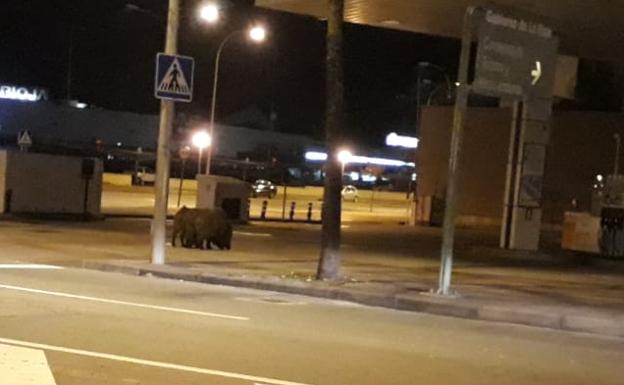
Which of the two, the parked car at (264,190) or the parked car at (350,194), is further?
the parked car at (350,194)

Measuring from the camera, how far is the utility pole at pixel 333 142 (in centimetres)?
1944

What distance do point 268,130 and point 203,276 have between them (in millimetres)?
103204

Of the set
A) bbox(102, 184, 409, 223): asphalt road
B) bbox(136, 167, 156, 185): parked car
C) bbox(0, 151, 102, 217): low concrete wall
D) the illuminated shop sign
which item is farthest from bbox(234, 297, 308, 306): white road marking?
the illuminated shop sign

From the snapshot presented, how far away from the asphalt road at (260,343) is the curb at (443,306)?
55 centimetres

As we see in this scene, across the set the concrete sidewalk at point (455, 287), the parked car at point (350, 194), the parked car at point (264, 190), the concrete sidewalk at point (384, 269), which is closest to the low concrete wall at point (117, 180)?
the parked car at point (264, 190)

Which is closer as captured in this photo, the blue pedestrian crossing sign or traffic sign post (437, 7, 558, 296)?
traffic sign post (437, 7, 558, 296)

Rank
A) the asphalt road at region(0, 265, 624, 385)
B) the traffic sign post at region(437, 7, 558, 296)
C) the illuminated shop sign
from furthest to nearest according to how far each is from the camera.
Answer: the illuminated shop sign < the traffic sign post at region(437, 7, 558, 296) < the asphalt road at region(0, 265, 624, 385)

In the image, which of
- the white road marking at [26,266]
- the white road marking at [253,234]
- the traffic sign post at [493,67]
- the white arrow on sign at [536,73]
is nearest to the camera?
the traffic sign post at [493,67]

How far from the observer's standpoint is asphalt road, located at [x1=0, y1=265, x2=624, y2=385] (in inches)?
403

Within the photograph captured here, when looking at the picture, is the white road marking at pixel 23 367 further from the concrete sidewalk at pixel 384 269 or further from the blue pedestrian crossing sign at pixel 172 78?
the blue pedestrian crossing sign at pixel 172 78

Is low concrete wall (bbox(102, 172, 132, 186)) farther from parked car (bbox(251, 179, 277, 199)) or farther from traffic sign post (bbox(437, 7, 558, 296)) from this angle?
traffic sign post (bbox(437, 7, 558, 296))

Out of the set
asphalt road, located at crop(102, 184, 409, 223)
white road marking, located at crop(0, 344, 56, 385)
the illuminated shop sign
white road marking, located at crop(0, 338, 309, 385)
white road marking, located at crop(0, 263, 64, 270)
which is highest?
the illuminated shop sign

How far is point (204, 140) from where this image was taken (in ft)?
166

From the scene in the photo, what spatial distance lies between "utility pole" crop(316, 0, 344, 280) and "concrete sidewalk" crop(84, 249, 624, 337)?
1.64ft
